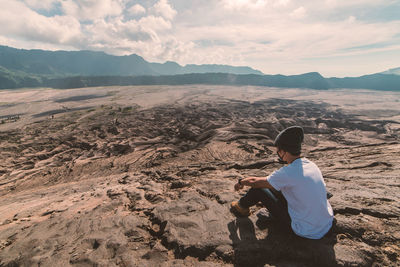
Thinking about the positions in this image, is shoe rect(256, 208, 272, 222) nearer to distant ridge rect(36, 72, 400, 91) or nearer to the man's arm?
the man's arm

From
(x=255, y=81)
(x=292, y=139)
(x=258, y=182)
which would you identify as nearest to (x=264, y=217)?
(x=258, y=182)

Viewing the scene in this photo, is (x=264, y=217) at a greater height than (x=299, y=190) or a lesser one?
lesser

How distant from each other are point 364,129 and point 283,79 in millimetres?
98053

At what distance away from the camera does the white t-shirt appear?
209 centimetres

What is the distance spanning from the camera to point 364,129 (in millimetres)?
19953

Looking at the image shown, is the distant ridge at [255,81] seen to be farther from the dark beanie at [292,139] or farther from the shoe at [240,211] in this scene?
the dark beanie at [292,139]

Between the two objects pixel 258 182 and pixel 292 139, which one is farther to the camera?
pixel 258 182

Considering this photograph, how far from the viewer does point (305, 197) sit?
2090mm

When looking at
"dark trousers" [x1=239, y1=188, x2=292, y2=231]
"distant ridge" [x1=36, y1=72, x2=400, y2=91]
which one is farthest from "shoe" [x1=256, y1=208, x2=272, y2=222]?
"distant ridge" [x1=36, y1=72, x2=400, y2=91]

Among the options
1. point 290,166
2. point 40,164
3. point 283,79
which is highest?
point 283,79

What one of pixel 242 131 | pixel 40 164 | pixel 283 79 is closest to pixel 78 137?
pixel 40 164

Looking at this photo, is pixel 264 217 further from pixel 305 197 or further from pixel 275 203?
pixel 305 197

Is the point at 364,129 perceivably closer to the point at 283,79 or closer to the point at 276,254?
the point at 276,254

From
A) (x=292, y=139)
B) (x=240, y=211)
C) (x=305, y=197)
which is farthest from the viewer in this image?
(x=240, y=211)
